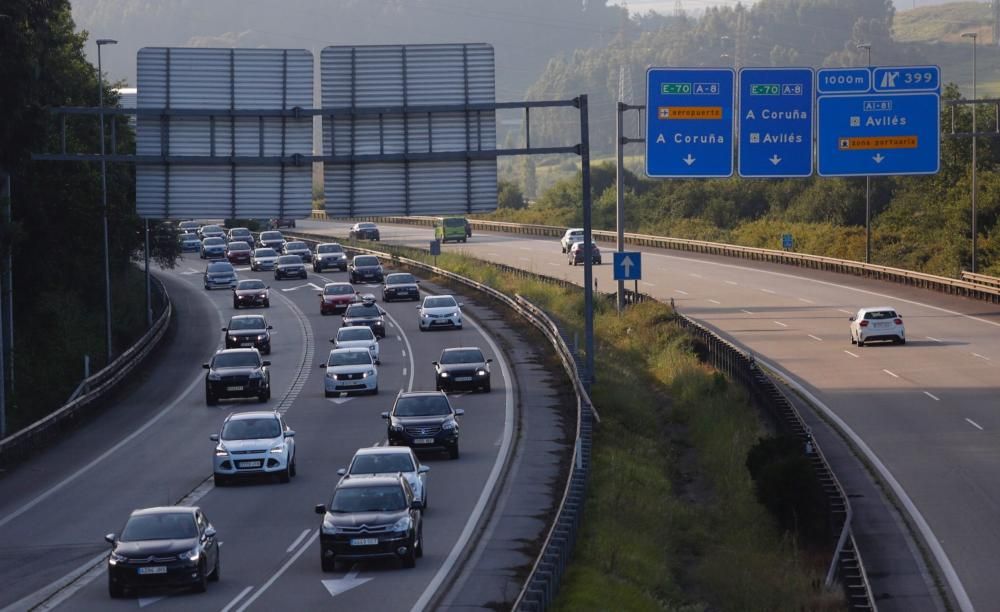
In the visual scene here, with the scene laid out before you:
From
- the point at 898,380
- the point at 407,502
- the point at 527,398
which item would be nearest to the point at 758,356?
the point at 898,380

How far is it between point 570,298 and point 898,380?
22538mm

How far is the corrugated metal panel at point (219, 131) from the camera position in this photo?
32.4m

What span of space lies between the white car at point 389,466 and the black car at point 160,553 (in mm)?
4858

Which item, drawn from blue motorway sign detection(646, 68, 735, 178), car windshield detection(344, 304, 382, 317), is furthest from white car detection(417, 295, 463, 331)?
blue motorway sign detection(646, 68, 735, 178)

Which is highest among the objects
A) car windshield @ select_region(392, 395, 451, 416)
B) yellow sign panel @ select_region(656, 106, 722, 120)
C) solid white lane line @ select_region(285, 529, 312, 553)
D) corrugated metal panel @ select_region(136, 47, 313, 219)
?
yellow sign panel @ select_region(656, 106, 722, 120)

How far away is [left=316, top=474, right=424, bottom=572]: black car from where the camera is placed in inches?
843

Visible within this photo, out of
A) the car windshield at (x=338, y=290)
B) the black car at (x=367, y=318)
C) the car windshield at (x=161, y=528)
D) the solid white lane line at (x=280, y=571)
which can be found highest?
the car windshield at (x=338, y=290)

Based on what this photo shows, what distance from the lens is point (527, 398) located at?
138ft

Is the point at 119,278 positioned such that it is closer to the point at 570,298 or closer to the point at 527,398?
the point at 570,298

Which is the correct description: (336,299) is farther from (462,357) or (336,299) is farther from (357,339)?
(462,357)

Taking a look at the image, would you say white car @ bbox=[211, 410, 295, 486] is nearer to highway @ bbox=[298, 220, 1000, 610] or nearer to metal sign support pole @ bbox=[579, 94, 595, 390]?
metal sign support pole @ bbox=[579, 94, 595, 390]

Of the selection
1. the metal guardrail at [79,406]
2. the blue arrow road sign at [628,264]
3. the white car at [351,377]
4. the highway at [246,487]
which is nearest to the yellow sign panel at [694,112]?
the blue arrow road sign at [628,264]

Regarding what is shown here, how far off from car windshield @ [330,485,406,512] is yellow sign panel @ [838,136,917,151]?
24.2 metres

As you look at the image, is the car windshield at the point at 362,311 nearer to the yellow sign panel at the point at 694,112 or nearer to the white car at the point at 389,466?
the yellow sign panel at the point at 694,112
